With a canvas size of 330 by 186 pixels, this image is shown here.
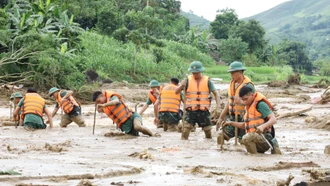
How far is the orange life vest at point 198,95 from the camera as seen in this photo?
11.1 metres

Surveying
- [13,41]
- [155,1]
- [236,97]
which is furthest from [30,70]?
[155,1]

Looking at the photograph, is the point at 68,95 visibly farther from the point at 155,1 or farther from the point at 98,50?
the point at 155,1

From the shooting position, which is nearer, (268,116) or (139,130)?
(268,116)

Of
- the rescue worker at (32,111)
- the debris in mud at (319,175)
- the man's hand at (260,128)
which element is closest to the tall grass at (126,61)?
the rescue worker at (32,111)

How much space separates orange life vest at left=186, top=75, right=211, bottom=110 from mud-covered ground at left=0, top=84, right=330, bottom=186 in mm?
679

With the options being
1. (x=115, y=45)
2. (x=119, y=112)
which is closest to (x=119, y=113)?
(x=119, y=112)

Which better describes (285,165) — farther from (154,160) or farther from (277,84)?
(277,84)

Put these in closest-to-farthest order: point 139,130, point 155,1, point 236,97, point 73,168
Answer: point 73,168, point 236,97, point 139,130, point 155,1

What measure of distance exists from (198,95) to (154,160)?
10.6 ft

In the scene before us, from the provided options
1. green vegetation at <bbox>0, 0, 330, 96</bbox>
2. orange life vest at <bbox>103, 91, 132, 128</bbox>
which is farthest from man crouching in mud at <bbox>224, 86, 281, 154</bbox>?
green vegetation at <bbox>0, 0, 330, 96</bbox>

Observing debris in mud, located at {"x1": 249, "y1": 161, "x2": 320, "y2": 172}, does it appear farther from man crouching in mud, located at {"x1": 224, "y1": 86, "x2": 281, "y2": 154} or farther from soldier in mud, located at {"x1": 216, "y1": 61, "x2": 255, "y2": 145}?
soldier in mud, located at {"x1": 216, "y1": 61, "x2": 255, "y2": 145}

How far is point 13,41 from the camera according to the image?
24766mm

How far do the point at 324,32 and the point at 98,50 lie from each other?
123 m

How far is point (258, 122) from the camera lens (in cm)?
856
